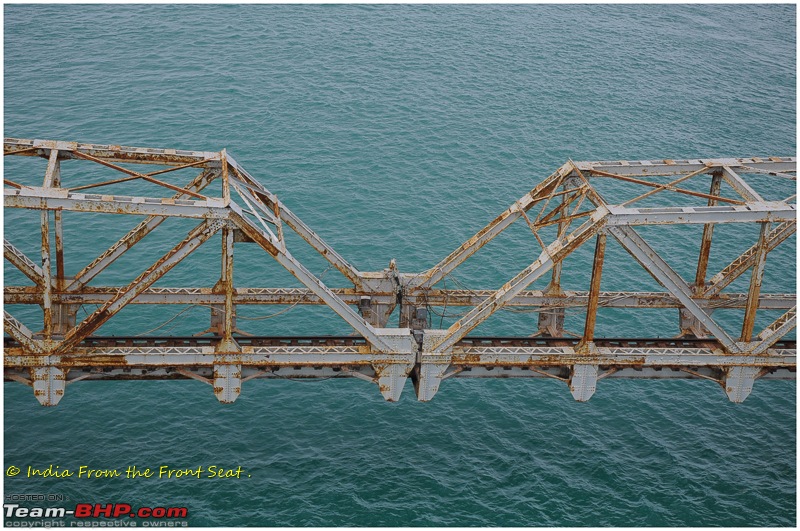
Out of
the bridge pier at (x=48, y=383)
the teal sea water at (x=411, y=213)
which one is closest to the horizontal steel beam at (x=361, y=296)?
the bridge pier at (x=48, y=383)

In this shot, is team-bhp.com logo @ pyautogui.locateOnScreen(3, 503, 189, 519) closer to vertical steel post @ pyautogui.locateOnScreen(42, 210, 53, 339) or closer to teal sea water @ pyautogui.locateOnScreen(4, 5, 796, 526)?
teal sea water @ pyautogui.locateOnScreen(4, 5, 796, 526)

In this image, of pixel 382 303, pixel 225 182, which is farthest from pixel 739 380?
pixel 225 182

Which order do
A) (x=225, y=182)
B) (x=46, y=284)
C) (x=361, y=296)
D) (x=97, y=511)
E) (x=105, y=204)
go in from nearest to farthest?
(x=105, y=204), (x=46, y=284), (x=225, y=182), (x=97, y=511), (x=361, y=296)

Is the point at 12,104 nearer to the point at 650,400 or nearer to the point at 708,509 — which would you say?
the point at 650,400

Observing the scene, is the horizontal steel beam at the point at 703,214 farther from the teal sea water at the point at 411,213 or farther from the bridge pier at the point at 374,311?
the teal sea water at the point at 411,213

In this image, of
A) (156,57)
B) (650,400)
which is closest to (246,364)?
(650,400)

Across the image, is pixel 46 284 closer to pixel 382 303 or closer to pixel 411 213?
pixel 382 303

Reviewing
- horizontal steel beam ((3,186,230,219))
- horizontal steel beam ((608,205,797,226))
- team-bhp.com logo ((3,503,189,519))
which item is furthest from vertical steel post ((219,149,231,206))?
horizontal steel beam ((608,205,797,226))

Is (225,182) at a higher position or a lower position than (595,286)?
higher
